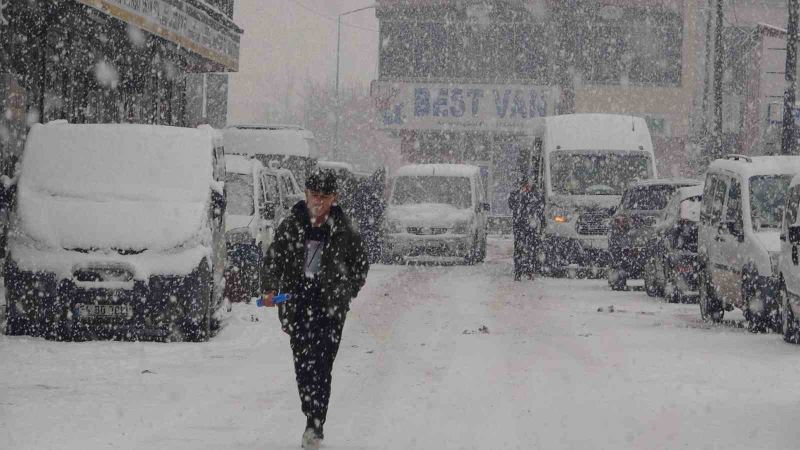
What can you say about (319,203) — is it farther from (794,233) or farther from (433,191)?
(433,191)

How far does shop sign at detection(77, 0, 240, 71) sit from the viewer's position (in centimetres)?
1980

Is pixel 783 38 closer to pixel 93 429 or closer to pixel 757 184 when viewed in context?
pixel 757 184

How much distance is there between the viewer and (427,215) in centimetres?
2888

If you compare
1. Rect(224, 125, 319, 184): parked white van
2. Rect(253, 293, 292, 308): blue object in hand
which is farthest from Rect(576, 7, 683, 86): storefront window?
Rect(253, 293, 292, 308): blue object in hand

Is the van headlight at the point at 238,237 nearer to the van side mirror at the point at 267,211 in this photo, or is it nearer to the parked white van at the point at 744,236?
the van side mirror at the point at 267,211

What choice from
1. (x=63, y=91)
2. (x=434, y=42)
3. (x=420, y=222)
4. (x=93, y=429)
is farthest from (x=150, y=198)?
(x=434, y=42)

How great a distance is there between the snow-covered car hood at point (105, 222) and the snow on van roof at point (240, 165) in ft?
17.9

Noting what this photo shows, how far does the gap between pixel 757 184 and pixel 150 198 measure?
6.61m

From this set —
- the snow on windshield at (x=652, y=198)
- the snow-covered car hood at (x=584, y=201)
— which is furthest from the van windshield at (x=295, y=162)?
the snow on windshield at (x=652, y=198)

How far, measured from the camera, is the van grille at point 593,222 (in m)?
25.4

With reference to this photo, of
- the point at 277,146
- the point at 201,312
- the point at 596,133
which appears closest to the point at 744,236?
the point at 201,312

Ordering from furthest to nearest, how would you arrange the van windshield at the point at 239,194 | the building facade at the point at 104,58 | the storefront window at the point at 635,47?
the storefront window at the point at 635,47
the building facade at the point at 104,58
the van windshield at the point at 239,194

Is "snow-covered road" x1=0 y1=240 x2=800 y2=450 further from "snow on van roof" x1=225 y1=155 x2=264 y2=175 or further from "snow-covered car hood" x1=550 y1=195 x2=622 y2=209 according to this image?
"snow-covered car hood" x1=550 y1=195 x2=622 y2=209

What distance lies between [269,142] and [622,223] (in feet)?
43.9
